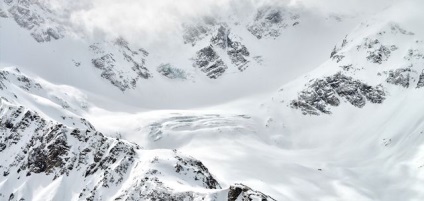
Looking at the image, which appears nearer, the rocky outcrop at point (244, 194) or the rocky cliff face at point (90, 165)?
the rocky outcrop at point (244, 194)

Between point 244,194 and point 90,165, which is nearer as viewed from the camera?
point 244,194

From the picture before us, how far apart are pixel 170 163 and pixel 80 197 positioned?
70.1 feet

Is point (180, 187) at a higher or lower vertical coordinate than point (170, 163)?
lower

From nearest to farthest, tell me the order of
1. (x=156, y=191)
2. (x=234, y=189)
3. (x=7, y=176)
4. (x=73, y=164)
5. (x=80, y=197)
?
(x=234, y=189) → (x=156, y=191) → (x=80, y=197) → (x=73, y=164) → (x=7, y=176)

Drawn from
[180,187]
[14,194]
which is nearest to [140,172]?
[180,187]

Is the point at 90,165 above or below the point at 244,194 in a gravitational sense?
above

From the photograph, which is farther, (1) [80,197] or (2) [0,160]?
(2) [0,160]

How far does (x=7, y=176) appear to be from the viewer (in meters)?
141

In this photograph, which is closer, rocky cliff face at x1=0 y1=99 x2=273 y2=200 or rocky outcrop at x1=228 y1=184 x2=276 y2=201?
rocky outcrop at x1=228 y1=184 x2=276 y2=201

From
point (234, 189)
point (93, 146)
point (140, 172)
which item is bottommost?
point (234, 189)

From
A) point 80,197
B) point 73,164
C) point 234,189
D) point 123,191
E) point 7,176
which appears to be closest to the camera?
point 234,189

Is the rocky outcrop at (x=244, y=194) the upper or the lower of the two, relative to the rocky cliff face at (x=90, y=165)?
lower

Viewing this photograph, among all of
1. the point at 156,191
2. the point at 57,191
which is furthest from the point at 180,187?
the point at 57,191

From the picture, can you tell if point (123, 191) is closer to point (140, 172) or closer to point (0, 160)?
point (140, 172)
